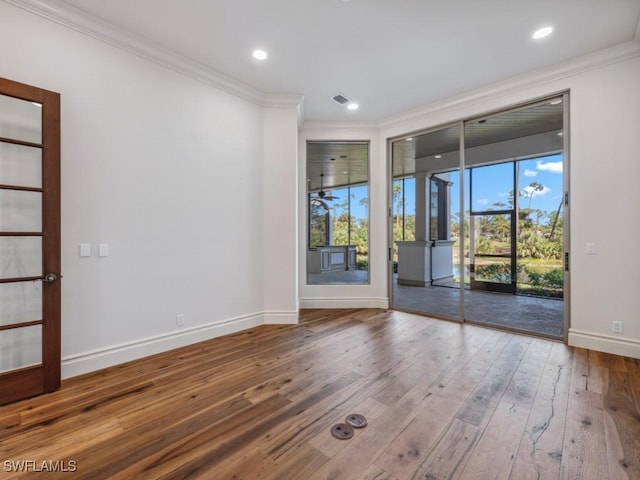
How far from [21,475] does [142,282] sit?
1736mm

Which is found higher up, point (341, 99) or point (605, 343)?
point (341, 99)

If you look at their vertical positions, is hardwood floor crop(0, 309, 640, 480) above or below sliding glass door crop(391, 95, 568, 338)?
below

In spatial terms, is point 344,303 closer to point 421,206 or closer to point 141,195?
point 141,195

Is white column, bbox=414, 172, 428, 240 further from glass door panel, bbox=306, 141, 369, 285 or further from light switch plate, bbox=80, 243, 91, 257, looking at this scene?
light switch plate, bbox=80, 243, 91, 257

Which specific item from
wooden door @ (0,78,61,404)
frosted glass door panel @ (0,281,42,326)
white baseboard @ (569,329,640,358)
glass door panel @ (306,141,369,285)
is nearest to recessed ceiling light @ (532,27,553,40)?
glass door panel @ (306,141,369,285)

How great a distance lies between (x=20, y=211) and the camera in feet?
7.75

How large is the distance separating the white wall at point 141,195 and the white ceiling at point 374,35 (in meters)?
0.45

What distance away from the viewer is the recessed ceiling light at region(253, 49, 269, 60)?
323 cm

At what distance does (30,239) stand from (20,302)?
0.51m

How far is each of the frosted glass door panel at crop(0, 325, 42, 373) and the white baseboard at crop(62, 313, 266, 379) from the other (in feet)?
0.85

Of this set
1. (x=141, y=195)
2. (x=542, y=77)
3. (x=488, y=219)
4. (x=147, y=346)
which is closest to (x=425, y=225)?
(x=488, y=219)

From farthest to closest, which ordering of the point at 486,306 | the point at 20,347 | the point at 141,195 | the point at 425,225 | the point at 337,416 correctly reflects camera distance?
the point at 425,225 < the point at 486,306 < the point at 141,195 < the point at 20,347 < the point at 337,416

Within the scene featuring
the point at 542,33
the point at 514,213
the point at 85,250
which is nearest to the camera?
the point at 85,250

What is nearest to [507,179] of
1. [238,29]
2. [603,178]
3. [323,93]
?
[603,178]
